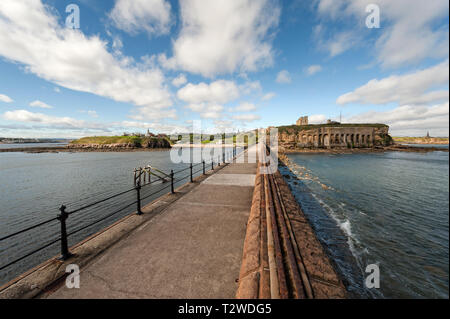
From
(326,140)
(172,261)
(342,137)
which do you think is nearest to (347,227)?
(172,261)

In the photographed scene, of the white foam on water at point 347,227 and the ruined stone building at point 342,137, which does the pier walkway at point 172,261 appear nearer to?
the white foam on water at point 347,227

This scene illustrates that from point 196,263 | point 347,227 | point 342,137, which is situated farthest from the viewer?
point 342,137

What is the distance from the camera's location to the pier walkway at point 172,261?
107 inches

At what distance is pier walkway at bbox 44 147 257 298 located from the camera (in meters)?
2.73

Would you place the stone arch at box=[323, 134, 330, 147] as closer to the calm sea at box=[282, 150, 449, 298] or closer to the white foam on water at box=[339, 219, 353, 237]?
the calm sea at box=[282, 150, 449, 298]

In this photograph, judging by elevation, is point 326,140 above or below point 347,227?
above

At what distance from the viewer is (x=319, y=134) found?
97125 mm

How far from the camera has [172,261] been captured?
340 centimetres

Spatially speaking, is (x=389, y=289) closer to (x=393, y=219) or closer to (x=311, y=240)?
(x=311, y=240)

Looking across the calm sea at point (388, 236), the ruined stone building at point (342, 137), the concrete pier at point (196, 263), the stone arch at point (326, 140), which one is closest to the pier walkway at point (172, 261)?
the concrete pier at point (196, 263)

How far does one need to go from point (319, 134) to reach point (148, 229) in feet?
362

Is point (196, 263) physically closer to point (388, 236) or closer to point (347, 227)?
point (347, 227)

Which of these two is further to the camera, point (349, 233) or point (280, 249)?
point (349, 233)
